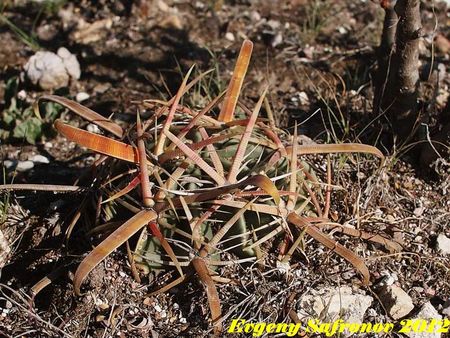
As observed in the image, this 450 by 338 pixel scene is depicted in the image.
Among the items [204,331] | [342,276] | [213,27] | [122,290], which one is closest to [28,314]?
[122,290]

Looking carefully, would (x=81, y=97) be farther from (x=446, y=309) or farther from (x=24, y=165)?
(x=446, y=309)

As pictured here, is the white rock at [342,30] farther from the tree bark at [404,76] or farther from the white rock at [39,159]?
the white rock at [39,159]

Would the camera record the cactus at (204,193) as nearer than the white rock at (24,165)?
Yes

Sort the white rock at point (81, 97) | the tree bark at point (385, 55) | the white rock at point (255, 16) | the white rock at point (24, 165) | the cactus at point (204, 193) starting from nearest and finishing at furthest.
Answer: the cactus at point (204, 193)
the tree bark at point (385, 55)
the white rock at point (24, 165)
the white rock at point (81, 97)
the white rock at point (255, 16)

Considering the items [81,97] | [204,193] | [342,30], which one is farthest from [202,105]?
[342,30]

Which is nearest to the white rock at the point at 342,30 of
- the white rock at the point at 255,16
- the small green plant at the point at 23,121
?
the white rock at the point at 255,16

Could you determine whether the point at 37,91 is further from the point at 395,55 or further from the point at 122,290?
the point at 395,55
